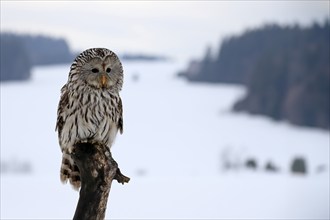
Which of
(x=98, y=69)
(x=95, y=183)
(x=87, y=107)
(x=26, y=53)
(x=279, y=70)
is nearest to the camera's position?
(x=95, y=183)

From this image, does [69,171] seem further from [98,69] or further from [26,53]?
[26,53]

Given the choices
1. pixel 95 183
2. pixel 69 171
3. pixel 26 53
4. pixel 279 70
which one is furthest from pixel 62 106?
pixel 279 70

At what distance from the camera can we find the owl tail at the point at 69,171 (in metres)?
2.62

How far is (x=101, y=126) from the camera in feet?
8.52

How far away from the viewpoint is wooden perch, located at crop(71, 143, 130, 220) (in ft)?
7.16

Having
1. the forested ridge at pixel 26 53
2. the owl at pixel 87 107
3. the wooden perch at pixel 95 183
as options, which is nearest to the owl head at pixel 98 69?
the owl at pixel 87 107

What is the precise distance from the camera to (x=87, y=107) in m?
2.55

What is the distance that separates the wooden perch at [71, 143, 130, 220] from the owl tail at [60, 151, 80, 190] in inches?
14.4

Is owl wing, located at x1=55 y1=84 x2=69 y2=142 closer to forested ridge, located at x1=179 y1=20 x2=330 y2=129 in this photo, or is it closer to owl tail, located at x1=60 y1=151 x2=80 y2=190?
owl tail, located at x1=60 y1=151 x2=80 y2=190

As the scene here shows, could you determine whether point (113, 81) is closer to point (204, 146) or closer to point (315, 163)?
point (315, 163)

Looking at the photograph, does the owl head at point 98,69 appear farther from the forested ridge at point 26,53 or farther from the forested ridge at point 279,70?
the forested ridge at point 279,70

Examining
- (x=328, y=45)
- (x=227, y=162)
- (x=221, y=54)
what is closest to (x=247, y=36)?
(x=221, y=54)

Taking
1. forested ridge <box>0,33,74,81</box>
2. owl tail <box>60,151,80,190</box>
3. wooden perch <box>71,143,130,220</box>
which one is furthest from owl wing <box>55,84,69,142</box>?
forested ridge <box>0,33,74,81</box>

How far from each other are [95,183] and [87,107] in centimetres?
46
